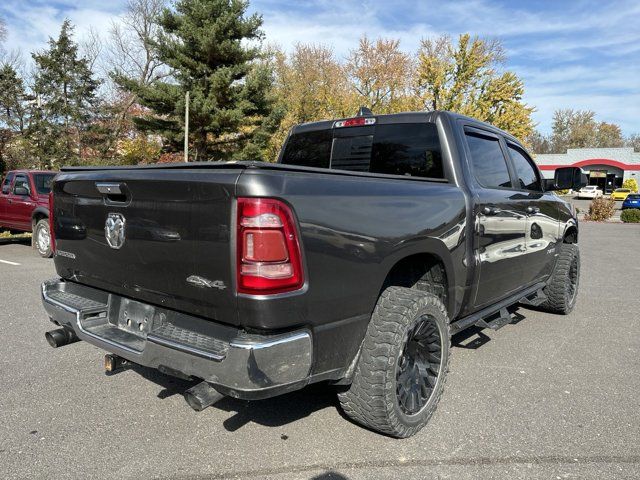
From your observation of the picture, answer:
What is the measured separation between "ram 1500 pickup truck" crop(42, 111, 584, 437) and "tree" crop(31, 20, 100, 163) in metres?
31.4

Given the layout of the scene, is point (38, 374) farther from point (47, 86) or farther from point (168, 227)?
point (47, 86)

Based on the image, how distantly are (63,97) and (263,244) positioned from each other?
118 feet

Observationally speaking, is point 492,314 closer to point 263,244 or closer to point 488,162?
point 488,162

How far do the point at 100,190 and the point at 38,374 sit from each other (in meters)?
1.95

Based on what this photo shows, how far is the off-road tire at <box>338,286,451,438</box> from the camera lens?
2646 millimetres

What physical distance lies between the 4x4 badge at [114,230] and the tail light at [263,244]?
906 mm

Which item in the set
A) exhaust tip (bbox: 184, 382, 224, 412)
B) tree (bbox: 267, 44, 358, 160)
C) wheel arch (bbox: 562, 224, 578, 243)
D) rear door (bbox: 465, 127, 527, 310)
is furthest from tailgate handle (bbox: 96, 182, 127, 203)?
tree (bbox: 267, 44, 358, 160)

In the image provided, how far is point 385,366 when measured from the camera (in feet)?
8.64

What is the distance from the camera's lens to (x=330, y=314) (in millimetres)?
2373

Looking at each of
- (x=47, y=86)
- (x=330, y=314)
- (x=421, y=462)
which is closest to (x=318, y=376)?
(x=330, y=314)

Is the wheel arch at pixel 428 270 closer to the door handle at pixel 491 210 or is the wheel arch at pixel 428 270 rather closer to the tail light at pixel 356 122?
the door handle at pixel 491 210

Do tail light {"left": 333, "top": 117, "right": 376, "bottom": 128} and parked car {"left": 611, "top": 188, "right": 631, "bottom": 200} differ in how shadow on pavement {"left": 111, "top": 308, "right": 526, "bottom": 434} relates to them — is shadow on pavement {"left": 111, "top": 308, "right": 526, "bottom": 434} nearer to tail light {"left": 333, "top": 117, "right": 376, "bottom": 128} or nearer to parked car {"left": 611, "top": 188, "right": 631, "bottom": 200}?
tail light {"left": 333, "top": 117, "right": 376, "bottom": 128}

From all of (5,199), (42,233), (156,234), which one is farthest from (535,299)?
(5,199)

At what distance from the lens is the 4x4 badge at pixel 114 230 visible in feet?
8.82
